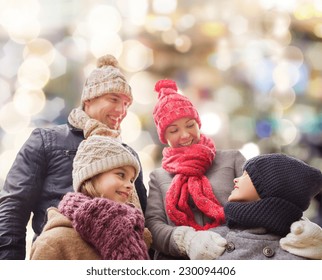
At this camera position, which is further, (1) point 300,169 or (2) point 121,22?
(2) point 121,22

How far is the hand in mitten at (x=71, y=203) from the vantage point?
1130mm

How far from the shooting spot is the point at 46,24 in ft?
5.11

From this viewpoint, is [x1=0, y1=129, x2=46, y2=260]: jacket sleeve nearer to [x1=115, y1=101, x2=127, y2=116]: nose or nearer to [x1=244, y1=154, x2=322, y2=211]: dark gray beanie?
[x1=115, y1=101, x2=127, y2=116]: nose

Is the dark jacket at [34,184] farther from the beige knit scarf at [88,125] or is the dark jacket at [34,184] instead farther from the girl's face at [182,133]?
the girl's face at [182,133]

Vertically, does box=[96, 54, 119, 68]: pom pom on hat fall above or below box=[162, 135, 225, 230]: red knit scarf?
above

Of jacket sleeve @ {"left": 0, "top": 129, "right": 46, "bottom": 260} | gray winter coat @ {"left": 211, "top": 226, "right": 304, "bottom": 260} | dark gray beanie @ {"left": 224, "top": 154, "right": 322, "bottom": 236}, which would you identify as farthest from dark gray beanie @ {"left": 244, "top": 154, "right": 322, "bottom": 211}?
jacket sleeve @ {"left": 0, "top": 129, "right": 46, "bottom": 260}

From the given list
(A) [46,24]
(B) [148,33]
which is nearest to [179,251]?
(B) [148,33]

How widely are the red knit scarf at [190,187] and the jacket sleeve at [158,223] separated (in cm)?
3

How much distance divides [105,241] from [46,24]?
0.83 metres

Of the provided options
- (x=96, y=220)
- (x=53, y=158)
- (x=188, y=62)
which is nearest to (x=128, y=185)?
(x=96, y=220)

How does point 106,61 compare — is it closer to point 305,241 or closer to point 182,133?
point 182,133

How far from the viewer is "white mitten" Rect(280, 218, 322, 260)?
114 centimetres

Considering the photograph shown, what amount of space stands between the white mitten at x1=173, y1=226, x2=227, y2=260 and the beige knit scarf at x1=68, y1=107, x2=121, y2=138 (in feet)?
1.21

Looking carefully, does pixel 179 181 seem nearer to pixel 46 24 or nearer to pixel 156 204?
pixel 156 204
